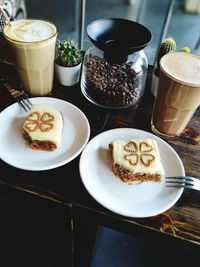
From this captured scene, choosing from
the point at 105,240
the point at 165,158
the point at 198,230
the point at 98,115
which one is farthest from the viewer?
the point at 105,240

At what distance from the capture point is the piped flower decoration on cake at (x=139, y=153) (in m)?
0.71

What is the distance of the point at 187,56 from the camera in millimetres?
834

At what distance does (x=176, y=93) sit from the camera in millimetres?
763

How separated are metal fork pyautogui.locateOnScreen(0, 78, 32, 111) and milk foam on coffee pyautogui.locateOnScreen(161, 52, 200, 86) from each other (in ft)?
1.44

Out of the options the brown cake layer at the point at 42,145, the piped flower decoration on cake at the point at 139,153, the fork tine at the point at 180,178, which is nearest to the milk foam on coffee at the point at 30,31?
the brown cake layer at the point at 42,145

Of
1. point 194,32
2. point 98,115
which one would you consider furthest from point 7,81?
point 194,32

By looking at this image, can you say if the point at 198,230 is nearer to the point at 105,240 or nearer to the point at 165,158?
the point at 165,158

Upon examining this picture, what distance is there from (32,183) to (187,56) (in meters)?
0.60

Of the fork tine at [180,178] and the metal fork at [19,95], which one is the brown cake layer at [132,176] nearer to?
the fork tine at [180,178]

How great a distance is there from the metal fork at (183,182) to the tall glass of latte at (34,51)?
20.7 inches

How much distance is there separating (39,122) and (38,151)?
3.3 inches

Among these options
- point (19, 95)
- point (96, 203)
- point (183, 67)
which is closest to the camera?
point (96, 203)

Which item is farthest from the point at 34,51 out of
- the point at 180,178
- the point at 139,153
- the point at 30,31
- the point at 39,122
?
the point at 180,178

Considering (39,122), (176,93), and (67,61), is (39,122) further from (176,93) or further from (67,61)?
(176,93)
